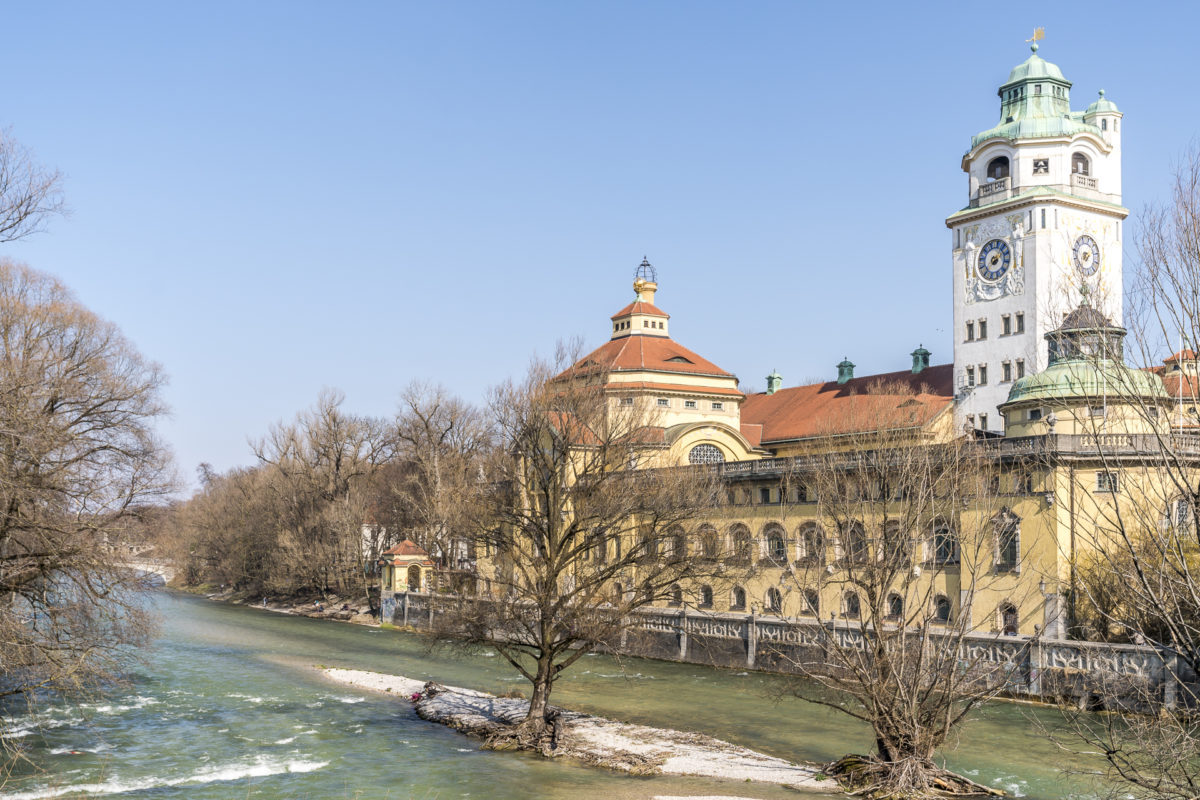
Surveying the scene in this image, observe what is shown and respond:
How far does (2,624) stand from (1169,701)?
99.8 feet

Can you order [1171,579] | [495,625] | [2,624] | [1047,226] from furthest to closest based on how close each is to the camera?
[1047,226] < [495,625] < [2,624] < [1171,579]

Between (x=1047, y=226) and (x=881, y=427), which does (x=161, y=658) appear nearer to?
(x=881, y=427)

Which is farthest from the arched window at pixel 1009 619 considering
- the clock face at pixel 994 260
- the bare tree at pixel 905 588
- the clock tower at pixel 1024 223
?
the clock face at pixel 994 260

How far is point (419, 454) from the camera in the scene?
7275 centimetres

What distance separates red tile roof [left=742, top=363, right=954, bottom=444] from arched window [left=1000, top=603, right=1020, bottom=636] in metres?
15.9

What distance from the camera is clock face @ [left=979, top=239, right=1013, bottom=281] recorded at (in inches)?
2379

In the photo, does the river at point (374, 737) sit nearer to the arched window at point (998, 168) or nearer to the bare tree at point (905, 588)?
the bare tree at point (905, 588)

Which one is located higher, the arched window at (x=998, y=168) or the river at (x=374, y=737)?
the arched window at (x=998, y=168)

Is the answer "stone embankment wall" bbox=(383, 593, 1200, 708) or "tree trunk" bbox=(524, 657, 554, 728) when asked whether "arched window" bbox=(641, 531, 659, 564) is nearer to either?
"stone embankment wall" bbox=(383, 593, 1200, 708)

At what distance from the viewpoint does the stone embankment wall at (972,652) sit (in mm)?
31250

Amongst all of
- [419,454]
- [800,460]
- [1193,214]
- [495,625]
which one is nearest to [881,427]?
[800,460]

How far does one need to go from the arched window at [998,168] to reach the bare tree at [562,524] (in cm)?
3701

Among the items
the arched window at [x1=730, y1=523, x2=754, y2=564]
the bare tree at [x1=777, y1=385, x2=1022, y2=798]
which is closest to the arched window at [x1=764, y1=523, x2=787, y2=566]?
the arched window at [x1=730, y1=523, x2=754, y2=564]

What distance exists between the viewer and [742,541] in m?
50.4
